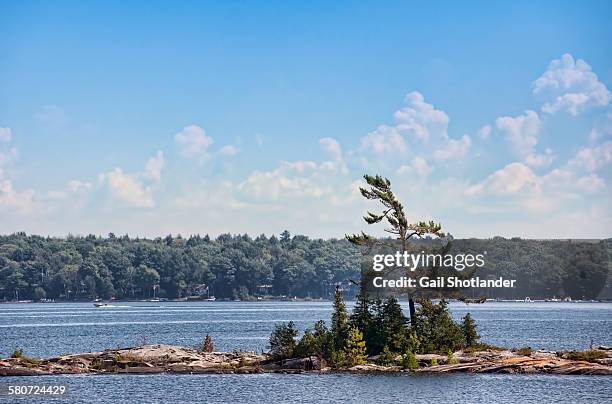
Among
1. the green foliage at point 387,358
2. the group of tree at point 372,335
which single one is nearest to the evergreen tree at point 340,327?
the group of tree at point 372,335

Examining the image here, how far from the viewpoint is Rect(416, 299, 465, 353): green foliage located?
A: 81.8 m

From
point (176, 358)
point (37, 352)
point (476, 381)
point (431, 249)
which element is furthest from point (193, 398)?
point (37, 352)

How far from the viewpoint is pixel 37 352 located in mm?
108375

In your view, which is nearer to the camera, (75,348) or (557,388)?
(557,388)

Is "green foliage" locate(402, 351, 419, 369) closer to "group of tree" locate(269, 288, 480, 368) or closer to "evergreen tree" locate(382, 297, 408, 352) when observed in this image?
"group of tree" locate(269, 288, 480, 368)

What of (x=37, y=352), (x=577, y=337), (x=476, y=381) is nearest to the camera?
(x=476, y=381)

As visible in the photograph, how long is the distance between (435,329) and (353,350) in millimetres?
7445

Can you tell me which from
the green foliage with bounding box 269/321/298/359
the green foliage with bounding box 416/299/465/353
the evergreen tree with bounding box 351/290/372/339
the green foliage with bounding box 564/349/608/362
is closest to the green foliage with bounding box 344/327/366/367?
the evergreen tree with bounding box 351/290/372/339

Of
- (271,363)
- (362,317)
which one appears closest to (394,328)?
(362,317)

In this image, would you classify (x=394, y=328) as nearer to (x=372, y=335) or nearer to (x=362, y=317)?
(x=372, y=335)

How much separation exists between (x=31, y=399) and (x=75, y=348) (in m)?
43.2

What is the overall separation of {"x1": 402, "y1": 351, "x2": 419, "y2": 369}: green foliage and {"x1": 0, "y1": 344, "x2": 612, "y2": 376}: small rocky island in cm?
25

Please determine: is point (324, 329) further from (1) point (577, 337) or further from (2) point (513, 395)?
(1) point (577, 337)

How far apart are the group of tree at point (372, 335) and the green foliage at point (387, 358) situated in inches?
3.9
